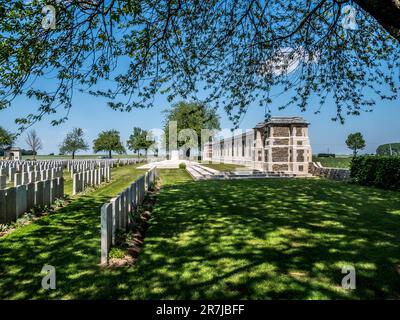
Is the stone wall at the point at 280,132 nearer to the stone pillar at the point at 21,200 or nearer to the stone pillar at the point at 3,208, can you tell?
the stone pillar at the point at 21,200

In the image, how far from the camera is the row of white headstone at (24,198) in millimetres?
7594

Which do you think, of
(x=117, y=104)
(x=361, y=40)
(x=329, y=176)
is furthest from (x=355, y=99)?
(x=329, y=176)

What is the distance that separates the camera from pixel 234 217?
323 inches

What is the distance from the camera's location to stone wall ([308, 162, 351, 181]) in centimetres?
1945

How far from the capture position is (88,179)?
49.5 feet

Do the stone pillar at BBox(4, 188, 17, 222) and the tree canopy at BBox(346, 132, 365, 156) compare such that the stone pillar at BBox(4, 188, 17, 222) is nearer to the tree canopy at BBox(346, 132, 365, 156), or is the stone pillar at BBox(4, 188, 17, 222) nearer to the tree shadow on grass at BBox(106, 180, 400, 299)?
the tree shadow on grass at BBox(106, 180, 400, 299)

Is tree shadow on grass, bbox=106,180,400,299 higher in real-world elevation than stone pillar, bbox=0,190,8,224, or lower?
lower

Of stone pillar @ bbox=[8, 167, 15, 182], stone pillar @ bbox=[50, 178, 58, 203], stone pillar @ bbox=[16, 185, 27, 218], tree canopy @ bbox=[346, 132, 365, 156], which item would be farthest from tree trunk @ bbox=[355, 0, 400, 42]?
tree canopy @ bbox=[346, 132, 365, 156]

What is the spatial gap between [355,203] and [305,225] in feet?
14.3

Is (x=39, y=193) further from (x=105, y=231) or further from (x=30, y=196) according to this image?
(x=105, y=231)

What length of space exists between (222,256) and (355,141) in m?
118

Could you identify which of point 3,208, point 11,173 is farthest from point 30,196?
point 11,173

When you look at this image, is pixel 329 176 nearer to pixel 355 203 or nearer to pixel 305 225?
pixel 355 203

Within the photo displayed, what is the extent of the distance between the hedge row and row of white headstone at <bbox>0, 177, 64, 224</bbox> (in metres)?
15.9
